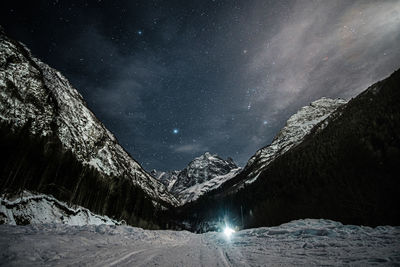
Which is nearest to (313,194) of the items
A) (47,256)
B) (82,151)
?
(47,256)

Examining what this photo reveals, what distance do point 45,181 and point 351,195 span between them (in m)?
44.9

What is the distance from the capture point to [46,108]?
84.8 m

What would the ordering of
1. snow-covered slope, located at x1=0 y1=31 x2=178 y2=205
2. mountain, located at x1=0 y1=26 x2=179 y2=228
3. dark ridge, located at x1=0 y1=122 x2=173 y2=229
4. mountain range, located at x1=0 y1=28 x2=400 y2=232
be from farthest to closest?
1. snow-covered slope, located at x1=0 y1=31 x2=178 y2=205
2. mountain, located at x1=0 y1=26 x2=179 y2=228
3. dark ridge, located at x1=0 y1=122 x2=173 y2=229
4. mountain range, located at x1=0 y1=28 x2=400 y2=232

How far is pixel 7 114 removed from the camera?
2416 inches

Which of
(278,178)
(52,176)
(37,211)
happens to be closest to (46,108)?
(52,176)

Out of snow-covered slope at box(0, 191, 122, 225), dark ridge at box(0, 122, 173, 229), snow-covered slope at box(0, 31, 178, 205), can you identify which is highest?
snow-covered slope at box(0, 31, 178, 205)

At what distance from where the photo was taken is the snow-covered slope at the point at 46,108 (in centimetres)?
6862

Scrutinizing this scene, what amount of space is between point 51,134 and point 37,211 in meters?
64.2

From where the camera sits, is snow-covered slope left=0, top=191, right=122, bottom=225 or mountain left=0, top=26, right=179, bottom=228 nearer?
snow-covered slope left=0, top=191, right=122, bottom=225

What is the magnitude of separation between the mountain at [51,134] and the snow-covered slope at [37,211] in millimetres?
1929

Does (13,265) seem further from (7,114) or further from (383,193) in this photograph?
(7,114)

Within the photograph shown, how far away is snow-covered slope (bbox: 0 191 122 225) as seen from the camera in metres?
21.7

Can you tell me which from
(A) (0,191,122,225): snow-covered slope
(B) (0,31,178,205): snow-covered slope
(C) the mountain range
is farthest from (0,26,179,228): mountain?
(A) (0,191,122,225): snow-covered slope

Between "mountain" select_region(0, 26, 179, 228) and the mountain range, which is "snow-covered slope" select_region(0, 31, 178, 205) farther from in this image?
the mountain range
